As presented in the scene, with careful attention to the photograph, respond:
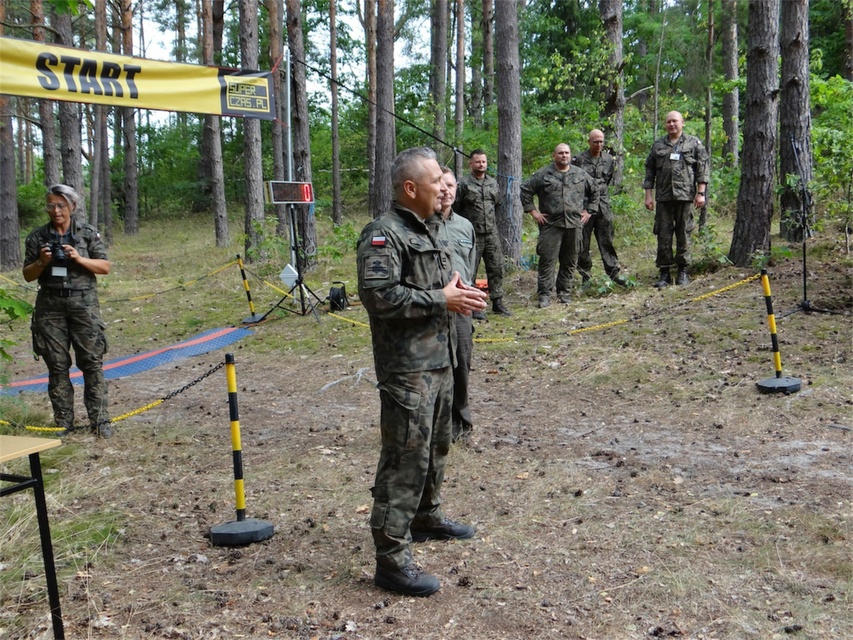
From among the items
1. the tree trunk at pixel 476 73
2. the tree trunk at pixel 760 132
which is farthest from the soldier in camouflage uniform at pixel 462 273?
the tree trunk at pixel 476 73

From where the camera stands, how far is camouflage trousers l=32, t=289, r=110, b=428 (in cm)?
619

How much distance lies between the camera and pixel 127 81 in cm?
831

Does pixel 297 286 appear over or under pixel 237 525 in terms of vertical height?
over

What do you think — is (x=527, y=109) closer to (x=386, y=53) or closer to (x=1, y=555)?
(x=386, y=53)

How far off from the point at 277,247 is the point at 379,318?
39.3 feet

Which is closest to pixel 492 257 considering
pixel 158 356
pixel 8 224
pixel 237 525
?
pixel 158 356

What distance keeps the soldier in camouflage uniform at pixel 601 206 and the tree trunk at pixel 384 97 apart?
251 inches

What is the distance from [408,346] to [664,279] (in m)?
7.64

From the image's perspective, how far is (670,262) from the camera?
10.4 meters

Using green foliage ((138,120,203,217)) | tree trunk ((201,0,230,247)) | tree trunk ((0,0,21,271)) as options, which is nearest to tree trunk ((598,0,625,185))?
tree trunk ((201,0,230,247))

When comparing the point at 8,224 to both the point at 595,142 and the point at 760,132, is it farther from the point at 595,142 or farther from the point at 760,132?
the point at 760,132

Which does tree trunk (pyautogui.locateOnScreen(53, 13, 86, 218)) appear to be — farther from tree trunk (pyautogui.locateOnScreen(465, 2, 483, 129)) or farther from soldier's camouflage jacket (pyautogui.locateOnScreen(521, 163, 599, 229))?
tree trunk (pyautogui.locateOnScreen(465, 2, 483, 129))

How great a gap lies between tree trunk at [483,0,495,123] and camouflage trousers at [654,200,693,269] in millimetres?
16141

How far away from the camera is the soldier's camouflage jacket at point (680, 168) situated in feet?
31.9
